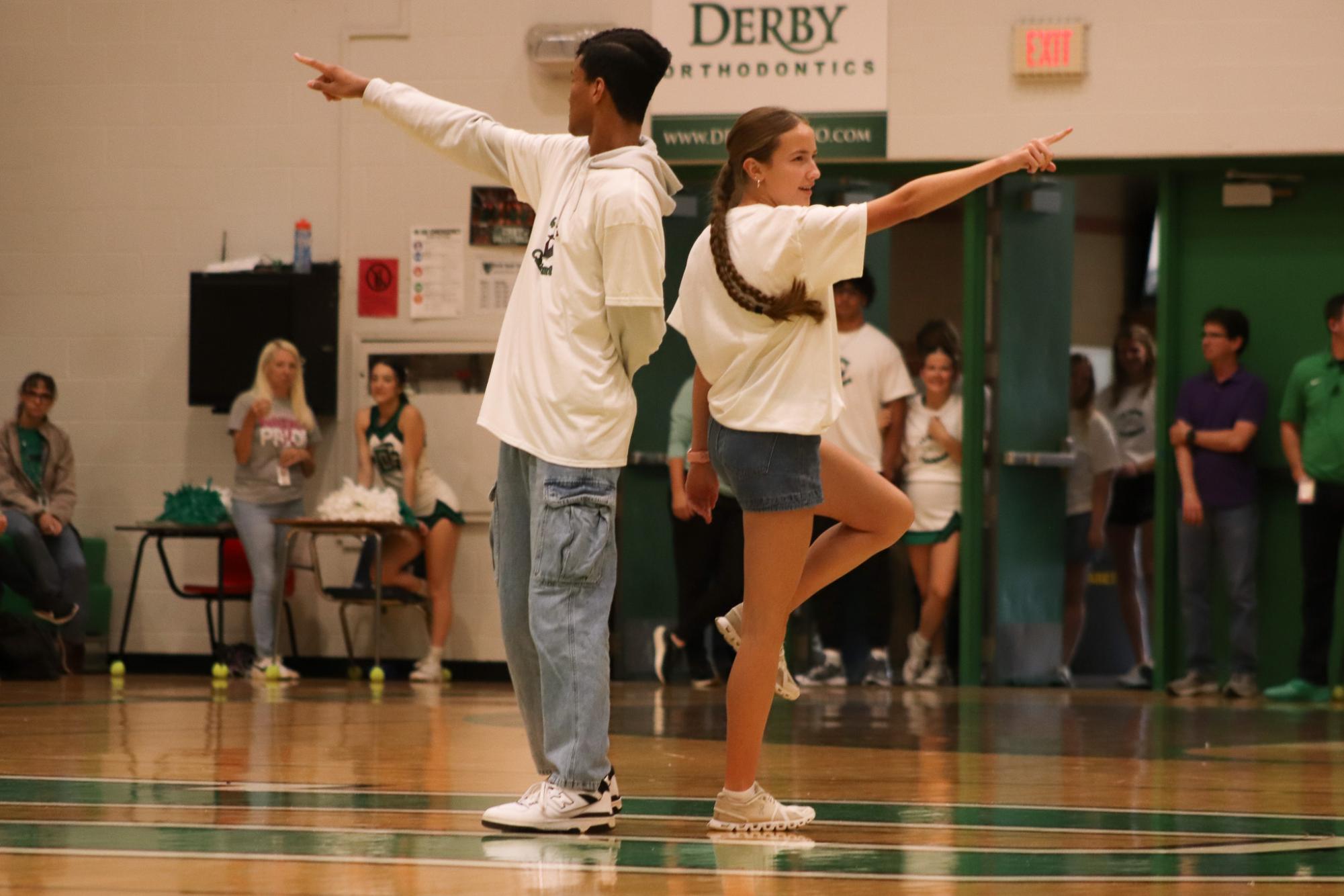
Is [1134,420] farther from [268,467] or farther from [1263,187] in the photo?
[268,467]

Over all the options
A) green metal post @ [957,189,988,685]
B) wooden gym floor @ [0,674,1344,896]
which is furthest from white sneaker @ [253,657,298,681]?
green metal post @ [957,189,988,685]

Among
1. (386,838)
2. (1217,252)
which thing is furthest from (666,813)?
(1217,252)

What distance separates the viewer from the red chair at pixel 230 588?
335 inches

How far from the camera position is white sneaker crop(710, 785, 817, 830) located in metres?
3.02

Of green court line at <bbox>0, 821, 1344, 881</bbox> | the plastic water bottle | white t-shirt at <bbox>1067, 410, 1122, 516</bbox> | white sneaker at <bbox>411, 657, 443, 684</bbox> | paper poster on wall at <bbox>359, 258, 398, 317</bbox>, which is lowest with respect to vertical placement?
white sneaker at <bbox>411, 657, 443, 684</bbox>

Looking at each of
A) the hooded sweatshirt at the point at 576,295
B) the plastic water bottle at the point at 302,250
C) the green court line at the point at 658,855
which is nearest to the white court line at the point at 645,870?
the green court line at the point at 658,855

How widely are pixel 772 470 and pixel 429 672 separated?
5571 mm

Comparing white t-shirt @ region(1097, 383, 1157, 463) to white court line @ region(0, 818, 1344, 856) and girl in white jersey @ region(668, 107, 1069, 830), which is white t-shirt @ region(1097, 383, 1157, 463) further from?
girl in white jersey @ region(668, 107, 1069, 830)

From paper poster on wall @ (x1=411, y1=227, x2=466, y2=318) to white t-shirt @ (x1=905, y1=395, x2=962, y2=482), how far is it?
2.46 m

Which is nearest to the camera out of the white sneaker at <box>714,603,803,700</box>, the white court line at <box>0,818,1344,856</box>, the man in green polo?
the white court line at <box>0,818,1344,856</box>

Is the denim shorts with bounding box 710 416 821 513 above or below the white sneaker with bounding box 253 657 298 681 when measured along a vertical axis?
above

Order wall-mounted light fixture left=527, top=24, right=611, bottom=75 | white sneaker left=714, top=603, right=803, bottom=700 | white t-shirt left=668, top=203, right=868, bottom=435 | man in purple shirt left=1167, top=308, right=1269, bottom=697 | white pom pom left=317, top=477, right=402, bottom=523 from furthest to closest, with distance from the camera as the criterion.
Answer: wall-mounted light fixture left=527, top=24, right=611, bottom=75, white pom pom left=317, top=477, right=402, bottom=523, man in purple shirt left=1167, top=308, right=1269, bottom=697, white sneaker left=714, top=603, right=803, bottom=700, white t-shirt left=668, top=203, right=868, bottom=435

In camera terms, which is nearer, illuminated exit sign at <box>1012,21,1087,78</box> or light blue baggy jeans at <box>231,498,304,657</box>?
illuminated exit sign at <box>1012,21,1087,78</box>

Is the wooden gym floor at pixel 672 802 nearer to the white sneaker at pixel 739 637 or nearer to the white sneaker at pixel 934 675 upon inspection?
the white sneaker at pixel 739 637
